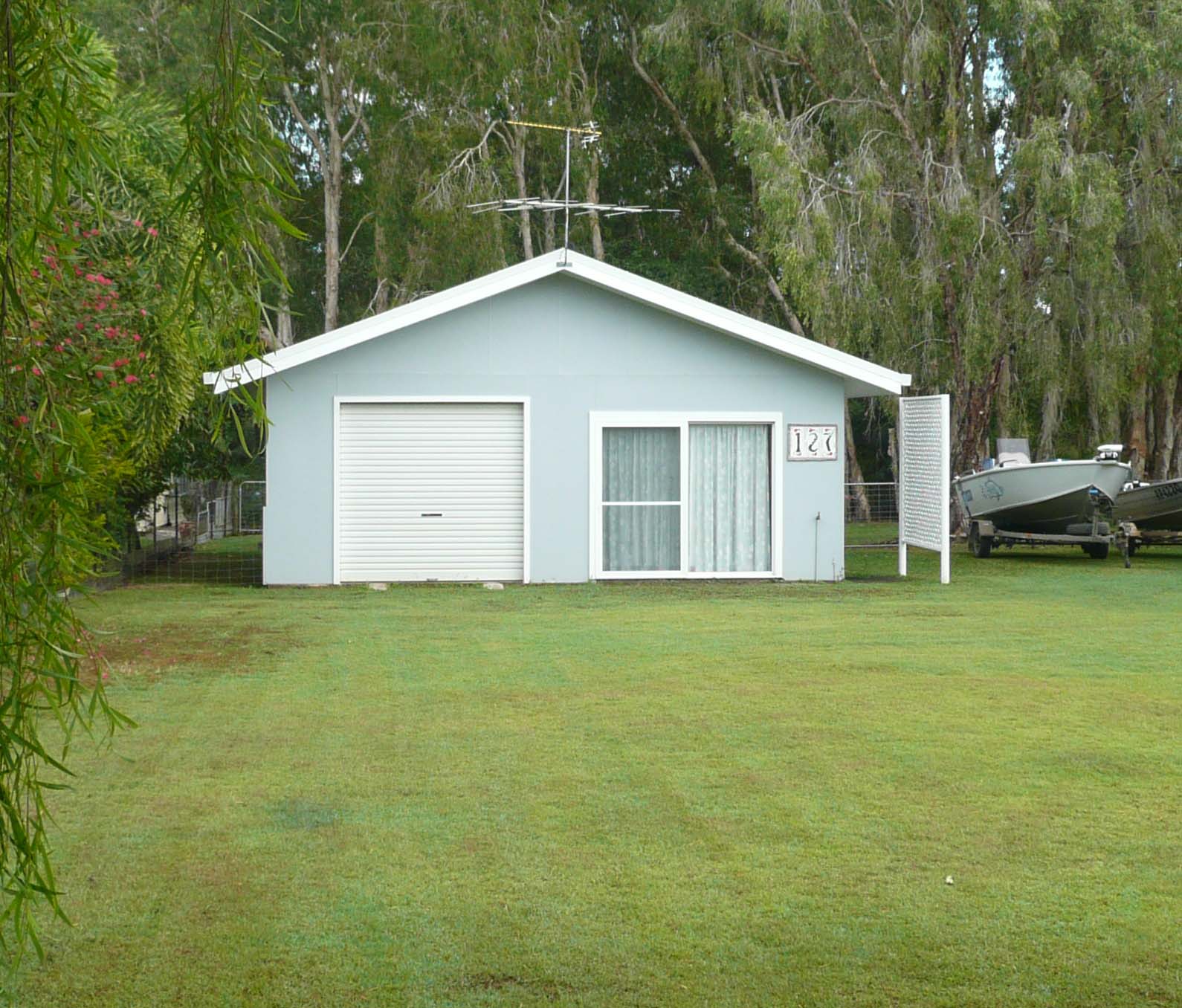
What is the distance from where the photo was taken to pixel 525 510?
686 inches

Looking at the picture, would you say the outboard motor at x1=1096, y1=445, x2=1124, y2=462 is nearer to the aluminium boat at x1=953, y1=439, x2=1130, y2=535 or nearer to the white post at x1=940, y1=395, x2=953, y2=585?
the aluminium boat at x1=953, y1=439, x2=1130, y2=535

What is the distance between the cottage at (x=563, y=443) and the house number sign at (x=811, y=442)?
20 mm

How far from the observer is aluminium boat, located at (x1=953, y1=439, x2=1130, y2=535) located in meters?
20.6

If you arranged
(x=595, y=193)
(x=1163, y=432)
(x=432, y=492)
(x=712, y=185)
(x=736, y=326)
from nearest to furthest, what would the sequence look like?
1. (x=736, y=326)
2. (x=432, y=492)
3. (x=1163, y=432)
4. (x=595, y=193)
5. (x=712, y=185)

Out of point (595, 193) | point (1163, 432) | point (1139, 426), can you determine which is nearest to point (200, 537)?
point (595, 193)

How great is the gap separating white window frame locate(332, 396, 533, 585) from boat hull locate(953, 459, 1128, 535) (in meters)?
7.64

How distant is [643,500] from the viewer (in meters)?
17.7

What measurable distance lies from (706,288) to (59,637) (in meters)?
31.5

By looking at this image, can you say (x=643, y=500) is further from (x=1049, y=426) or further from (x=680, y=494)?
(x=1049, y=426)

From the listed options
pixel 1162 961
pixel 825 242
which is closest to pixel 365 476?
pixel 825 242

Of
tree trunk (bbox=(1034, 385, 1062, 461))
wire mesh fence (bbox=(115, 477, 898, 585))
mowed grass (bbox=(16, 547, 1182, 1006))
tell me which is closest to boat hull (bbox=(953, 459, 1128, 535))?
wire mesh fence (bbox=(115, 477, 898, 585))

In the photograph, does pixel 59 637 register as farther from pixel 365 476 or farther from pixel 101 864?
pixel 365 476

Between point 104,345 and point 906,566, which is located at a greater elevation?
point 104,345

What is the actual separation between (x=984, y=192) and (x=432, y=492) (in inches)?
464
